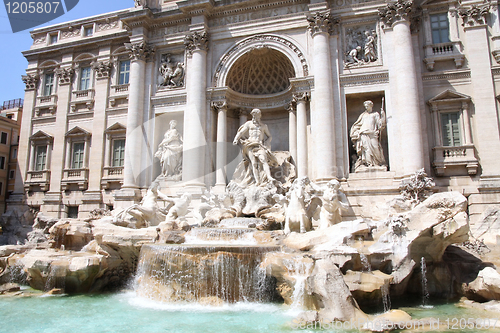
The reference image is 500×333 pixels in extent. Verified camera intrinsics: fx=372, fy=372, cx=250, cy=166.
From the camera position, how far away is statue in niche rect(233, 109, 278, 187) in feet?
55.7

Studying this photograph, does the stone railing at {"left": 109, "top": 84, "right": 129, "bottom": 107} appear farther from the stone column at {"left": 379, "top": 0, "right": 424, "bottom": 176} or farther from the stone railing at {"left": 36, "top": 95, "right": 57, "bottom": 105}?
the stone column at {"left": 379, "top": 0, "right": 424, "bottom": 176}

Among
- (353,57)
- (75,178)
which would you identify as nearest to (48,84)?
(75,178)

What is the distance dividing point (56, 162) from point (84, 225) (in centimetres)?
942

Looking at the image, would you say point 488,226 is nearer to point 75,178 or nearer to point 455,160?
point 455,160

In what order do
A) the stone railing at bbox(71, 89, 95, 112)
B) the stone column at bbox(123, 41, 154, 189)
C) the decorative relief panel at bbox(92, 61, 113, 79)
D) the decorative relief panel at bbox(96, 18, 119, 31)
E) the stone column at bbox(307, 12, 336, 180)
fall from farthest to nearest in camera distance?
the decorative relief panel at bbox(96, 18, 119, 31) → the stone railing at bbox(71, 89, 95, 112) → the decorative relief panel at bbox(92, 61, 113, 79) → the stone column at bbox(123, 41, 154, 189) → the stone column at bbox(307, 12, 336, 180)

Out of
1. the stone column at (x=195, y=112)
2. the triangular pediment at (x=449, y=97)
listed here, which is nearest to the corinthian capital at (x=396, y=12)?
the triangular pediment at (x=449, y=97)

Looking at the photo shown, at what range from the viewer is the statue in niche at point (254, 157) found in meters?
17.0

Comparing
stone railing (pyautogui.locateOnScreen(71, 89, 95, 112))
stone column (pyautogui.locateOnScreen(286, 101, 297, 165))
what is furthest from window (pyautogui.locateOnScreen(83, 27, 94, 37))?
stone column (pyautogui.locateOnScreen(286, 101, 297, 165))

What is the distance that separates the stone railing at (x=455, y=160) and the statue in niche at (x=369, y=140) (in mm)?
2133

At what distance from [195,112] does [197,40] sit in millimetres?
3773

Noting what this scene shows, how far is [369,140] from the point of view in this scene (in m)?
16.0

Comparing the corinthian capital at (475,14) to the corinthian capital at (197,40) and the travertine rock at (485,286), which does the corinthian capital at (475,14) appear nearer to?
the travertine rock at (485,286)

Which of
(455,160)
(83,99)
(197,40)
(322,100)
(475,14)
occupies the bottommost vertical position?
(455,160)

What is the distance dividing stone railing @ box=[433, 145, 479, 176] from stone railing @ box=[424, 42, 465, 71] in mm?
3654
